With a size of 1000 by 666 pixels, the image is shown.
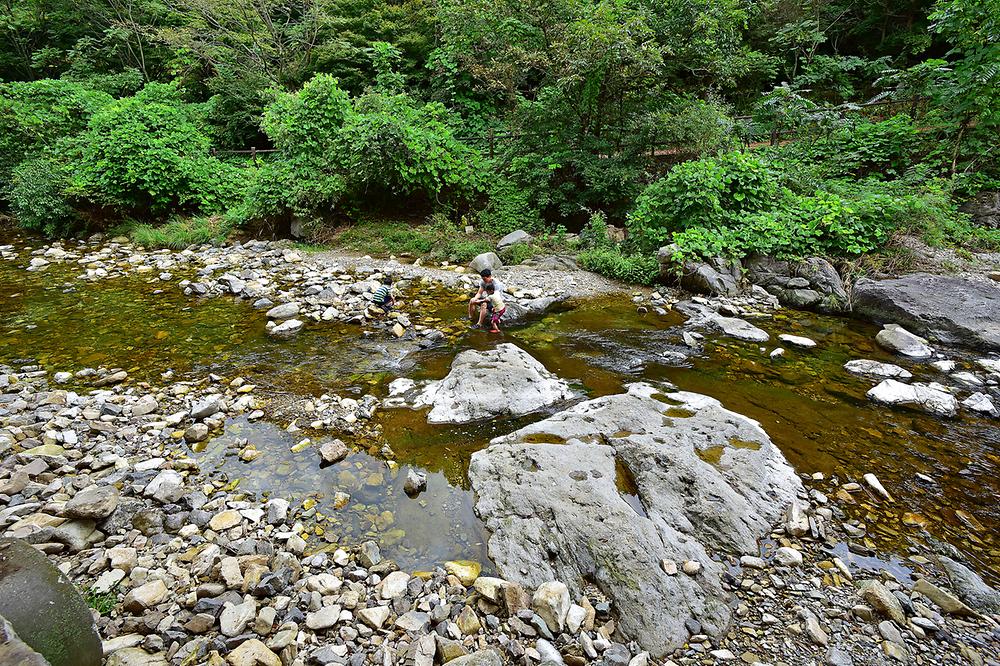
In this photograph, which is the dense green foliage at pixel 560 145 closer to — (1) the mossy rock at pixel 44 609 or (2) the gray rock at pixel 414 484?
(2) the gray rock at pixel 414 484

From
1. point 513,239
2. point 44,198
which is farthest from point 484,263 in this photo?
point 44,198

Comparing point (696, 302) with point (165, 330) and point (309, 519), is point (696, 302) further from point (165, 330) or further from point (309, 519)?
point (165, 330)

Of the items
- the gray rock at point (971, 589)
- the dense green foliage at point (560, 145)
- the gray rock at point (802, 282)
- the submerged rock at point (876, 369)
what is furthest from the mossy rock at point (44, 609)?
the gray rock at point (802, 282)

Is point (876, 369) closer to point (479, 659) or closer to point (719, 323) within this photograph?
point (719, 323)

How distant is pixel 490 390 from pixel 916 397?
495 centimetres

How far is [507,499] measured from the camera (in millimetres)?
3779

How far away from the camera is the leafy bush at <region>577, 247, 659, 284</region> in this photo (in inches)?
380

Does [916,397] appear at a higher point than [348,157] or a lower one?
lower

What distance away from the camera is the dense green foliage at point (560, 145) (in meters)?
10.0

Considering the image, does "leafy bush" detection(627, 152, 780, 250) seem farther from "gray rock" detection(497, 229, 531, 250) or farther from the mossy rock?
the mossy rock

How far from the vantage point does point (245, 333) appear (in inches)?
288

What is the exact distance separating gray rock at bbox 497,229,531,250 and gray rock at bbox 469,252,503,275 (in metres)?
0.58

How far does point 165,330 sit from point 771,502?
8.45 metres

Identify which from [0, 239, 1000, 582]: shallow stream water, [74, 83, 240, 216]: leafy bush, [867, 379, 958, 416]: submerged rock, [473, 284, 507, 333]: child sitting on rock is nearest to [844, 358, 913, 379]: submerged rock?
[0, 239, 1000, 582]: shallow stream water
